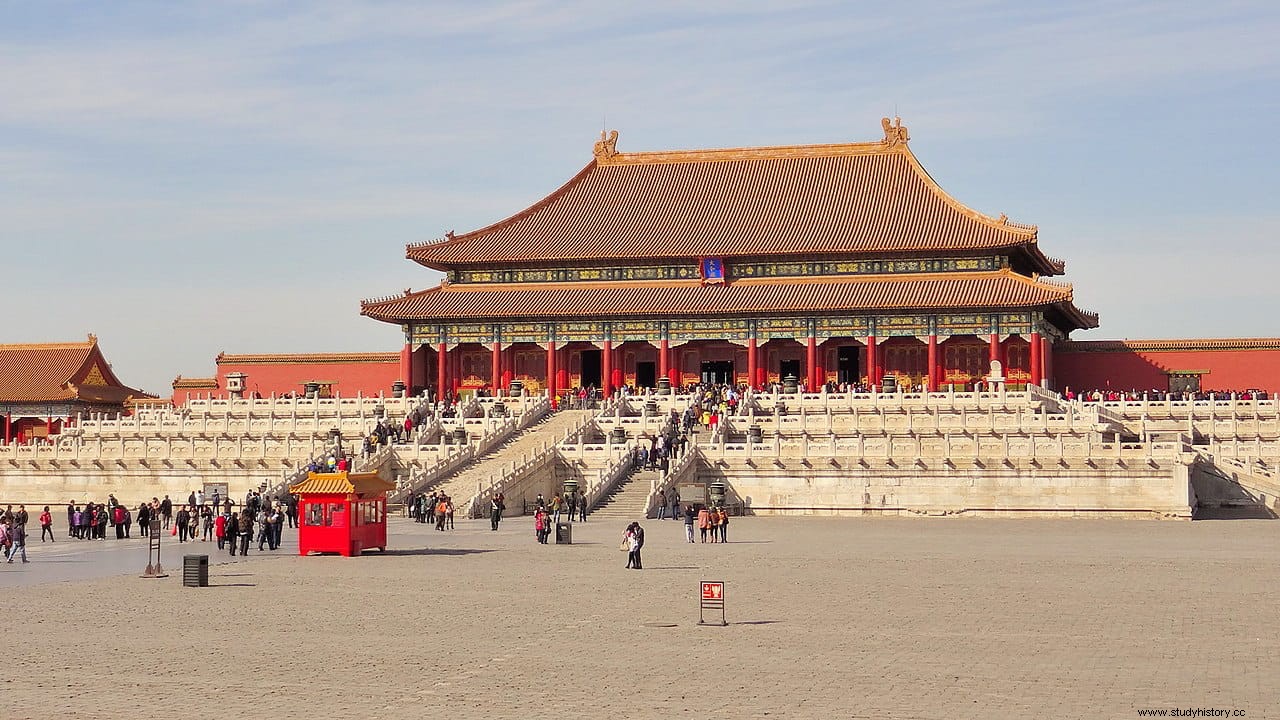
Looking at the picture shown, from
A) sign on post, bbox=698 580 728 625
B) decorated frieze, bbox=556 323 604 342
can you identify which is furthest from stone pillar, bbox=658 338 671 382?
sign on post, bbox=698 580 728 625

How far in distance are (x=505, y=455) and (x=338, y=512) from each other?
17.9 m

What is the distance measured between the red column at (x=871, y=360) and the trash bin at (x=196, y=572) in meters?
46.3

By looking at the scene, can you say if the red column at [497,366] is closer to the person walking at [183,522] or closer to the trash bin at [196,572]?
the person walking at [183,522]

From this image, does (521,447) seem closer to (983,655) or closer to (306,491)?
(306,491)

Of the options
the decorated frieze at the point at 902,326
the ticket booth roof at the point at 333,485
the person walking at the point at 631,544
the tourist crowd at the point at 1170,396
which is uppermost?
the decorated frieze at the point at 902,326

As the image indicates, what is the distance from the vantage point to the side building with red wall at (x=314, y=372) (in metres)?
79.6

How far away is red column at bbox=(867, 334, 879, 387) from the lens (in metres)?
73.2

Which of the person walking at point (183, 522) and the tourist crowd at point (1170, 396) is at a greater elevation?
the tourist crowd at point (1170, 396)

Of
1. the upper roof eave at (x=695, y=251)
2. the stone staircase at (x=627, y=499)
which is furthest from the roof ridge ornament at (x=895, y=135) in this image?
the stone staircase at (x=627, y=499)

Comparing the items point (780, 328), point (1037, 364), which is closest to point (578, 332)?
point (780, 328)

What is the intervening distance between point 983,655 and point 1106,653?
4.58 ft

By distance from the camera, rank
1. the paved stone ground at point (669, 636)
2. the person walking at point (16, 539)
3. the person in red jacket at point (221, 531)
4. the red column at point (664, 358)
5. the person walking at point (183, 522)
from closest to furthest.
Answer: the paved stone ground at point (669, 636)
the person walking at point (16, 539)
the person in red jacket at point (221, 531)
the person walking at point (183, 522)
the red column at point (664, 358)

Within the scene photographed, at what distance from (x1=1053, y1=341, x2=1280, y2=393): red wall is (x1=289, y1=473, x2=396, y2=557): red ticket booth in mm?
43565

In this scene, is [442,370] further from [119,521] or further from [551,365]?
[119,521]
